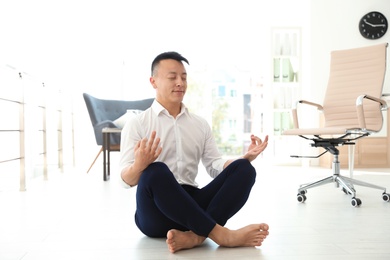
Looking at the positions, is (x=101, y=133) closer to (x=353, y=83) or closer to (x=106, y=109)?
(x=106, y=109)

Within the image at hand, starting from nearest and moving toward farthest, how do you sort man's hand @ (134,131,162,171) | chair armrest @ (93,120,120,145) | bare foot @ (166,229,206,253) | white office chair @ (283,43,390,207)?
man's hand @ (134,131,162,171) < bare foot @ (166,229,206,253) < white office chair @ (283,43,390,207) < chair armrest @ (93,120,120,145)

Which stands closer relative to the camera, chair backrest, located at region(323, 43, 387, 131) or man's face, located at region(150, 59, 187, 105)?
man's face, located at region(150, 59, 187, 105)

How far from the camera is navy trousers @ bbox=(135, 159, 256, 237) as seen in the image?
5.19ft

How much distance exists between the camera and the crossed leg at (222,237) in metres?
1.64

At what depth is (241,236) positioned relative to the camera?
169 cm

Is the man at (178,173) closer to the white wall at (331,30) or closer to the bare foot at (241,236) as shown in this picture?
the bare foot at (241,236)

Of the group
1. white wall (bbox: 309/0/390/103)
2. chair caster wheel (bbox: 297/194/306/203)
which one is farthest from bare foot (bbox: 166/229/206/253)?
white wall (bbox: 309/0/390/103)

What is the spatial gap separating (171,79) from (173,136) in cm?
24

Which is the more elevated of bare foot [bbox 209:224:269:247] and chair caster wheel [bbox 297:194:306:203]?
bare foot [bbox 209:224:269:247]

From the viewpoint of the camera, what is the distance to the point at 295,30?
20.1 feet

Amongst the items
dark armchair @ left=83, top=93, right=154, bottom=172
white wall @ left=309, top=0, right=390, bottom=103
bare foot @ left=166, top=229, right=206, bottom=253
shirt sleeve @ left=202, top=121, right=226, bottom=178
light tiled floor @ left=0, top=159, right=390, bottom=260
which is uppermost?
white wall @ left=309, top=0, right=390, bottom=103

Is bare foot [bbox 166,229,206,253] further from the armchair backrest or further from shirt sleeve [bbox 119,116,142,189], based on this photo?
the armchair backrest

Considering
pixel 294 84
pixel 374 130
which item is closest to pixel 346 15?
pixel 294 84

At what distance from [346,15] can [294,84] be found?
45.6 inches
